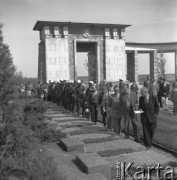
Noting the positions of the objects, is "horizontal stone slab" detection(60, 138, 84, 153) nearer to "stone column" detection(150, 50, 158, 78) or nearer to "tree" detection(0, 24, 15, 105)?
"tree" detection(0, 24, 15, 105)

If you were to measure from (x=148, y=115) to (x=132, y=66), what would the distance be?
37.9 m

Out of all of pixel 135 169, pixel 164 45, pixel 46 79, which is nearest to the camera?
pixel 135 169

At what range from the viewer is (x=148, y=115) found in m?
8.05

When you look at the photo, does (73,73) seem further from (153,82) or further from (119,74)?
(153,82)

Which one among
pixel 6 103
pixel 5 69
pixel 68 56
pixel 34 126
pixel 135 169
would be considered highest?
pixel 68 56

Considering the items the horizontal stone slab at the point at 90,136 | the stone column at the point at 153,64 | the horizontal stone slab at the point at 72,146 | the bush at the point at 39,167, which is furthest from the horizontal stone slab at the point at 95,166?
the stone column at the point at 153,64

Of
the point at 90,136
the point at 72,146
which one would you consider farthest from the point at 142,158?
the point at 90,136

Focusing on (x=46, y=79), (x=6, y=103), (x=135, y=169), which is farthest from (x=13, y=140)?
(x=46, y=79)

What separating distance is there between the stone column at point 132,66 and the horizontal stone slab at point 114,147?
35.8 metres

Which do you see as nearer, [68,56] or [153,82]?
[153,82]

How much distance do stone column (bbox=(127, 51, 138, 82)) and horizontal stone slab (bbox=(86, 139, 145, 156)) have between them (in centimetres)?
3580

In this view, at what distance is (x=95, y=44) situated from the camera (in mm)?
37844

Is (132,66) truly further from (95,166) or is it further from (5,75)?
(5,75)

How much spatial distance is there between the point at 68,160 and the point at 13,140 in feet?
5.80
